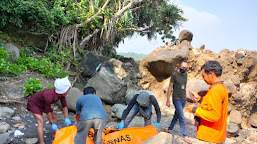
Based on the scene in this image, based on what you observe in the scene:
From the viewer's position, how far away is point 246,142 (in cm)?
547

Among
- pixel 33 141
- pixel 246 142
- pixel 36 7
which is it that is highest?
A: pixel 36 7

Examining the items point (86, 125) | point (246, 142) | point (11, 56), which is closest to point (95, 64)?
point (11, 56)

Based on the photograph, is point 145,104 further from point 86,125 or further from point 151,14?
point 151,14

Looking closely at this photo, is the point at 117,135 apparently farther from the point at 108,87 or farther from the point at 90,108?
the point at 108,87

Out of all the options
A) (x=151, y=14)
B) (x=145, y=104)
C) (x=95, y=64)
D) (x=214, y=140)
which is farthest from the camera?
(x=151, y=14)

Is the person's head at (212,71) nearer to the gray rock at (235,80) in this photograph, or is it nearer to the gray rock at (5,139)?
the gray rock at (5,139)

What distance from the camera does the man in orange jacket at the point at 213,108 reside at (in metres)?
1.74

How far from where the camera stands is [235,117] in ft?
21.2

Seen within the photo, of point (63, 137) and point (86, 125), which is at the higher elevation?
point (86, 125)

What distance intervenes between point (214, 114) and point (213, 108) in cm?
6

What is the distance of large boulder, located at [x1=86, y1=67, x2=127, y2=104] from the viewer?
19.5 feet

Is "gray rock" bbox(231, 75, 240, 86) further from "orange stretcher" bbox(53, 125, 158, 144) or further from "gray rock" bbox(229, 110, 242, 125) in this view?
"orange stretcher" bbox(53, 125, 158, 144)

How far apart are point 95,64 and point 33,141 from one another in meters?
4.78

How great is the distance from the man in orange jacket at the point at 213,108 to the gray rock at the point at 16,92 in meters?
4.01
